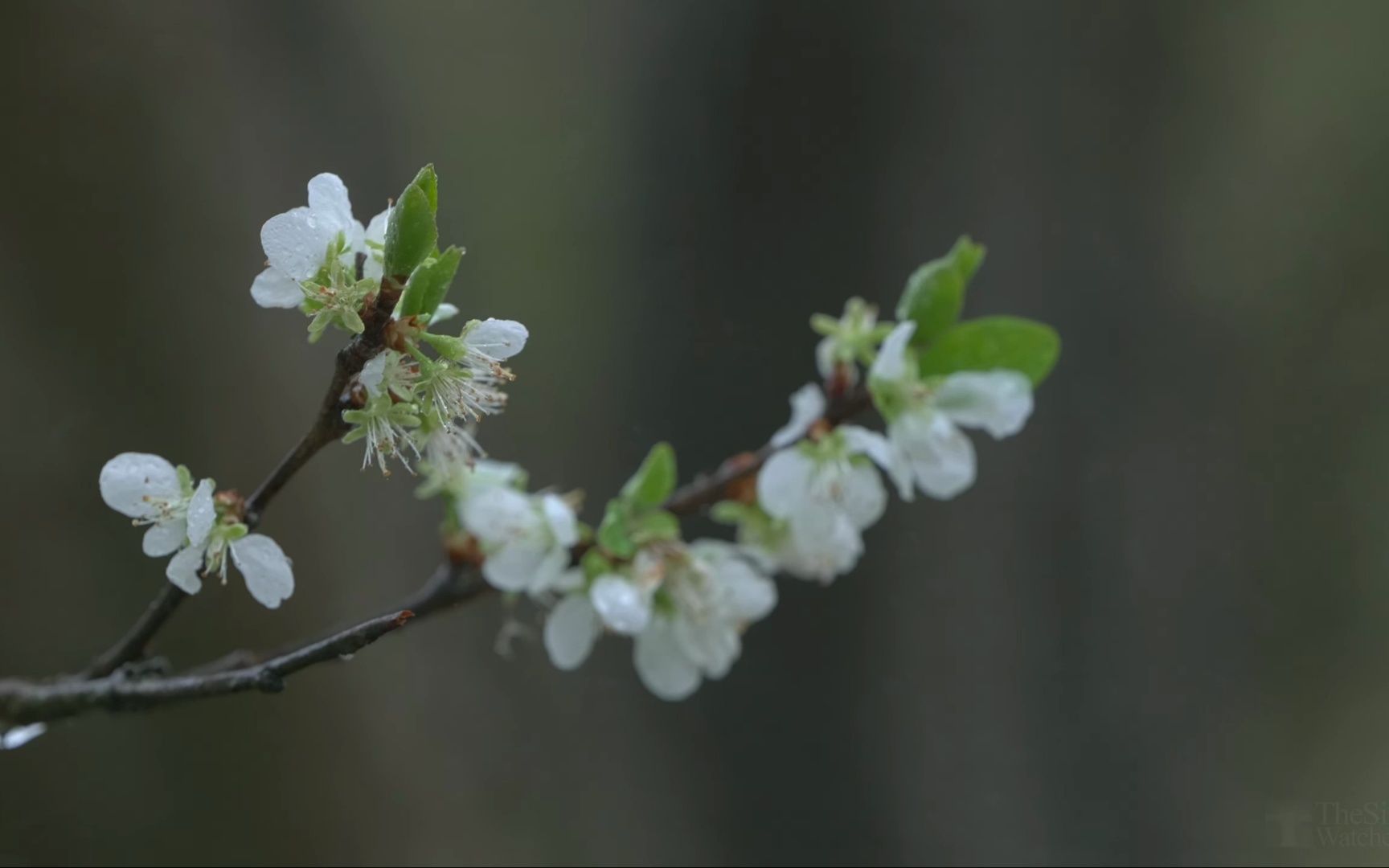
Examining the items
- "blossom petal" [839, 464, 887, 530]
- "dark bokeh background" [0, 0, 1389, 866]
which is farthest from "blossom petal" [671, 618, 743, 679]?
"dark bokeh background" [0, 0, 1389, 866]

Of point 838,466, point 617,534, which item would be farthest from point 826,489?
point 617,534

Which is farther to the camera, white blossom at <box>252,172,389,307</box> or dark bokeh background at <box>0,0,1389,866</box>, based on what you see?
dark bokeh background at <box>0,0,1389,866</box>

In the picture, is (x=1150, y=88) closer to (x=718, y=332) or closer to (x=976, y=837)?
(x=718, y=332)

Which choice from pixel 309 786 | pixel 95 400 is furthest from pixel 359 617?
pixel 95 400

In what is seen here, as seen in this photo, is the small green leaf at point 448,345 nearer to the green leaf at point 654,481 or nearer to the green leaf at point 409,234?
the green leaf at point 409,234

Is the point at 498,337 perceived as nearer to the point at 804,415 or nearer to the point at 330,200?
the point at 330,200

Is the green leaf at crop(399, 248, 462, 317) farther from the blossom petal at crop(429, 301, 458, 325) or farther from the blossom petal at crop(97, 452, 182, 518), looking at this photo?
the blossom petal at crop(97, 452, 182, 518)
